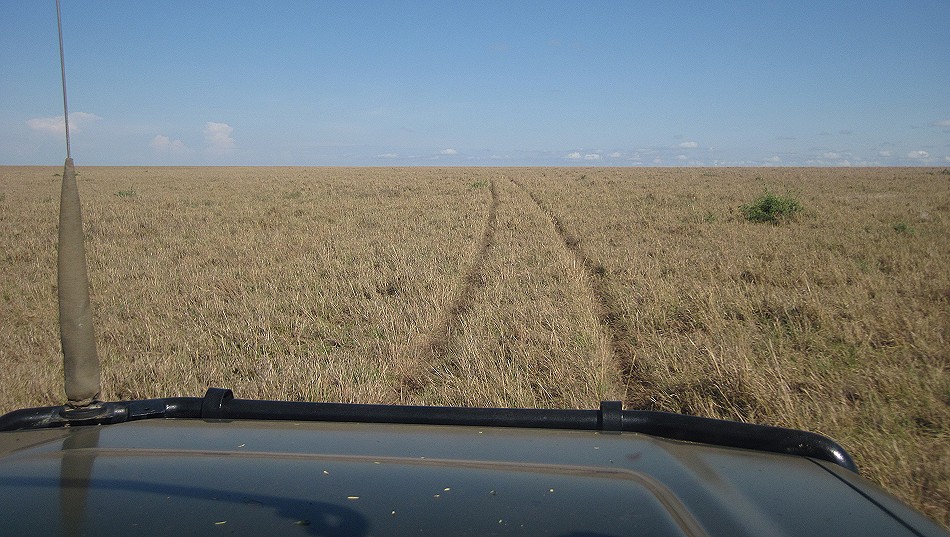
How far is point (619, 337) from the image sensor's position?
733 centimetres

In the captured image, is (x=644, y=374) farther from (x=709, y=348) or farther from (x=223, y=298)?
(x=223, y=298)

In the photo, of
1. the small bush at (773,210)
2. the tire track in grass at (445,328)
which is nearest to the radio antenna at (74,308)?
the tire track in grass at (445,328)

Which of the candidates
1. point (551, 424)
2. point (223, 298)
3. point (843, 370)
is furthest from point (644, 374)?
point (223, 298)

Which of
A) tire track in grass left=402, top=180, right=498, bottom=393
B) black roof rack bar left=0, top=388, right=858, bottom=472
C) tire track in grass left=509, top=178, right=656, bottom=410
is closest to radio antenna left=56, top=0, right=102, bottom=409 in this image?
black roof rack bar left=0, top=388, right=858, bottom=472

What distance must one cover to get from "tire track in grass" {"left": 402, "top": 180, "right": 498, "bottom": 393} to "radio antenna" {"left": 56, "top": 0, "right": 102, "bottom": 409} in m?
3.41

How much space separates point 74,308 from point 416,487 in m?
1.53

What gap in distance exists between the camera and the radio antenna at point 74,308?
8.32 ft

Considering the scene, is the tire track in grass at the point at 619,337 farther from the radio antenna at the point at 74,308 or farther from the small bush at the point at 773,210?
the small bush at the point at 773,210

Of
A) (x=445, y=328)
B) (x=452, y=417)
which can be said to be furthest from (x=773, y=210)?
(x=452, y=417)

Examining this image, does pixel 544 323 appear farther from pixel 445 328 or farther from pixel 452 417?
pixel 452 417

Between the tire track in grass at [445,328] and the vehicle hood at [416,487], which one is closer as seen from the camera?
the vehicle hood at [416,487]

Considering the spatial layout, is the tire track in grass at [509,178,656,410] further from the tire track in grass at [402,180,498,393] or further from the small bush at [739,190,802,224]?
the small bush at [739,190,802,224]

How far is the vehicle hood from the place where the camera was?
1.63 m

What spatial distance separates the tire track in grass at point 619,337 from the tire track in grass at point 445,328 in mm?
1560
